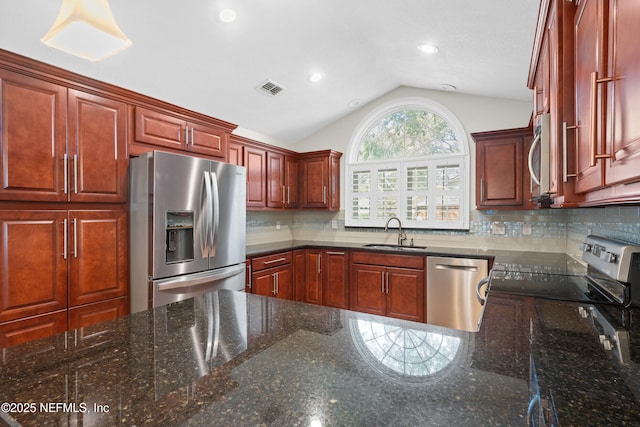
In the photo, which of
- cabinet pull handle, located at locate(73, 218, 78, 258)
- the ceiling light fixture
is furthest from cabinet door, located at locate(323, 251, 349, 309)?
the ceiling light fixture

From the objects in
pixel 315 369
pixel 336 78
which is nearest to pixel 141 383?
pixel 315 369

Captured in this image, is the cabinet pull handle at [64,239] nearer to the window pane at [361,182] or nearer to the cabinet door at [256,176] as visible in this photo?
the cabinet door at [256,176]

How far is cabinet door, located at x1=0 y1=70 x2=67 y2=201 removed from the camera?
1841 millimetres

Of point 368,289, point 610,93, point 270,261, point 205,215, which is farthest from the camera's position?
point 368,289

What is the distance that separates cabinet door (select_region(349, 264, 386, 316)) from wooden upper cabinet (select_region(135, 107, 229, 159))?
1995mm

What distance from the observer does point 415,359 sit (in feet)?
2.60

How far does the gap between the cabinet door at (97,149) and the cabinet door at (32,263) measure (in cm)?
23

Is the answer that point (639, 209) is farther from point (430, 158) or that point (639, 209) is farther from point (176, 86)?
point (176, 86)

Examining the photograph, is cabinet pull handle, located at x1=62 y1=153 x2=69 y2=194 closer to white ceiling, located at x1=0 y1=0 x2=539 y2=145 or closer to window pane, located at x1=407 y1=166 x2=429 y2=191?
white ceiling, located at x1=0 y1=0 x2=539 y2=145

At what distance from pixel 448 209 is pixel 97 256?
11.8 feet

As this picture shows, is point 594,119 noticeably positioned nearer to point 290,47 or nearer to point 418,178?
point 290,47

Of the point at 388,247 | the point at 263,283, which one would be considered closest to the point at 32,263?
the point at 263,283

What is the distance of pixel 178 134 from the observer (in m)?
2.77

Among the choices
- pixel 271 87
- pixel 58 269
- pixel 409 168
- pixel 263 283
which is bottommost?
pixel 263 283
